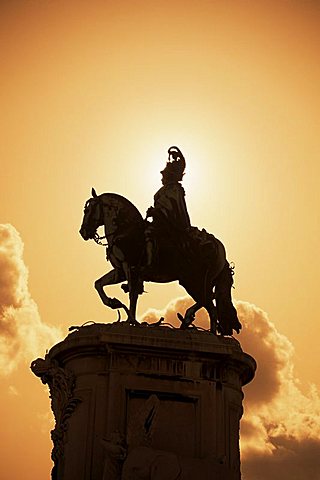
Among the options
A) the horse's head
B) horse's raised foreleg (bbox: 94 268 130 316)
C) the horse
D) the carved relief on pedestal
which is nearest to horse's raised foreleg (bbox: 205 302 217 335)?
the horse

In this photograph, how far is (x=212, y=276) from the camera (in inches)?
1040

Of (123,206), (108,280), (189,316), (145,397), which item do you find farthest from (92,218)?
(145,397)

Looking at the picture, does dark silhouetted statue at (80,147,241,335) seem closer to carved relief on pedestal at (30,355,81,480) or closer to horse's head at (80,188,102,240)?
horse's head at (80,188,102,240)

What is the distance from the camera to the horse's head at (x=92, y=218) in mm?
26422

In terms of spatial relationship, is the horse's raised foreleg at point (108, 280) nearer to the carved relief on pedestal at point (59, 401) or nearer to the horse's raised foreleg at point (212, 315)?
the carved relief on pedestal at point (59, 401)

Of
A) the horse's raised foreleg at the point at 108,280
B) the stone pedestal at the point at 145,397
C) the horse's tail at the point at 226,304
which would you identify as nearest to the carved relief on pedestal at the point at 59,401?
the stone pedestal at the point at 145,397

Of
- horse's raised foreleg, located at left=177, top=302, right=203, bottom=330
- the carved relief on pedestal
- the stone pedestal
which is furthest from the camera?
horse's raised foreleg, located at left=177, top=302, right=203, bottom=330

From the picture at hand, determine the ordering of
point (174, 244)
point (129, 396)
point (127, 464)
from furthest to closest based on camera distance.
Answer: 1. point (174, 244)
2. point (129, 396)
3. point (127, 464)

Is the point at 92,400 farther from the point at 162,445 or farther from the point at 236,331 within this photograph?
the point at 236,331

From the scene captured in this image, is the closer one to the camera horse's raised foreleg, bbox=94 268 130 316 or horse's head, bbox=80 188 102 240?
horse's raised foreleg, bbox=94 268 130 316

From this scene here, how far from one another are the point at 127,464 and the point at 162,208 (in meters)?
6.65

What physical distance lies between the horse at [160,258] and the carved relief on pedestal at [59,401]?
2.17 m

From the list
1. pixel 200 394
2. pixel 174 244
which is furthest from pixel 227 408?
pixel 174 244

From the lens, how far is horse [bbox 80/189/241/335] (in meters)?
A: 26.1
